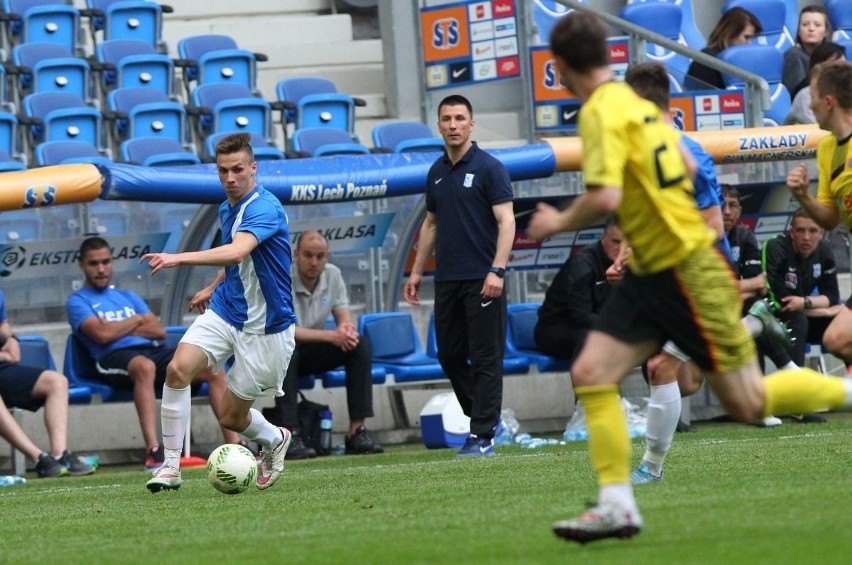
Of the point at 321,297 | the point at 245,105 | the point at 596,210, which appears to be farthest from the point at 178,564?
the point at 245,105

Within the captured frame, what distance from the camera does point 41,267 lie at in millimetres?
12039

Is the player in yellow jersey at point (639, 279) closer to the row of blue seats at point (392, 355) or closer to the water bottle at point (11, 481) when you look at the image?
the water bottle at point (11, 481)

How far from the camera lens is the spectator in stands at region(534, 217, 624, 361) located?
12.1 m

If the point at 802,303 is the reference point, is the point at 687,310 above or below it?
above

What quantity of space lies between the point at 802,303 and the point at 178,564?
8379 millimetres

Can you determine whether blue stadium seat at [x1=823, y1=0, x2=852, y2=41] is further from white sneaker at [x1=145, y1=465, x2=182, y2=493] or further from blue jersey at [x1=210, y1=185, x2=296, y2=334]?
white sneaker at [x1=145, y1=465, x2=182, y2=493]

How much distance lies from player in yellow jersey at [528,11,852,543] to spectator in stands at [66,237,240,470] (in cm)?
643

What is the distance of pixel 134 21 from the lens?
16.8 metres

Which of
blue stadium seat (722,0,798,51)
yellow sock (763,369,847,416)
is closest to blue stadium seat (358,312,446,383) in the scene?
yellow sock (763,369,847,416)

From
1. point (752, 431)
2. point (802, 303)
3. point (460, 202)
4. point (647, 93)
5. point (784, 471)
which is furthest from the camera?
point (802, 303)

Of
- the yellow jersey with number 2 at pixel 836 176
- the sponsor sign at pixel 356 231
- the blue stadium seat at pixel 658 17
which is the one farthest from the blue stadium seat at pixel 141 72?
the yellow jersey with number 2 at pixel 836 176

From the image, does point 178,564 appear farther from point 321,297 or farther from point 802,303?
point 802,303

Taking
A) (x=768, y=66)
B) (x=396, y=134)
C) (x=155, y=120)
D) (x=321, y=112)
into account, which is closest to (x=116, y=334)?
(x=155, y=120)

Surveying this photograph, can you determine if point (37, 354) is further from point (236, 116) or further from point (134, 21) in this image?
point (134, 21)
